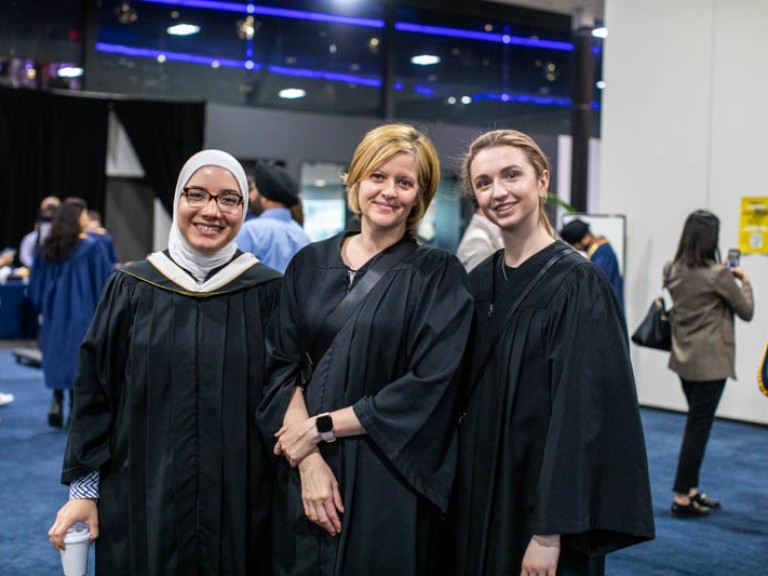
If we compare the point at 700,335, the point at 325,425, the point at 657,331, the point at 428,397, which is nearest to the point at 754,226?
the point at 657,331

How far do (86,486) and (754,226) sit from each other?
5.85 metres

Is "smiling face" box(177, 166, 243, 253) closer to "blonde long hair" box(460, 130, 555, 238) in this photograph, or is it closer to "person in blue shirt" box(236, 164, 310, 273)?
"blonde long hair" box(460, 130, 555, 238)

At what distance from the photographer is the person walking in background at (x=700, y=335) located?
4602 mm

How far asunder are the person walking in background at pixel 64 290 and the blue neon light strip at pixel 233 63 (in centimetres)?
569

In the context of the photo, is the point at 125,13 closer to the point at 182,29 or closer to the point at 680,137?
the point at 182,29

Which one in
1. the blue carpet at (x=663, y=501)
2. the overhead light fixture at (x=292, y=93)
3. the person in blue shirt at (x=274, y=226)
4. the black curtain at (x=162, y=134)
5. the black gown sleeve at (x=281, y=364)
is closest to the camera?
the black gown sleeve at (x=281, y=364)

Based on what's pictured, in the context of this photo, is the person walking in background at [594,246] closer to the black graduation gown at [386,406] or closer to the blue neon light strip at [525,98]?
the black graduation gown at [386,406]

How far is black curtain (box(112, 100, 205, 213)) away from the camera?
36.9 feet

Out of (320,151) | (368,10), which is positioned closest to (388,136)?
(320,151)

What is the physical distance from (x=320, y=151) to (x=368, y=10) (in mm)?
2261

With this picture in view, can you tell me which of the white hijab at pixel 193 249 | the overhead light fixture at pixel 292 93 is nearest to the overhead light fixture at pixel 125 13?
the overhead light fixture at pixel 292 93

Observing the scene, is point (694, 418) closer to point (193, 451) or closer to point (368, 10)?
point (193, 451)

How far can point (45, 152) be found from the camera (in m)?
10.9

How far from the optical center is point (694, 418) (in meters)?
4.67
